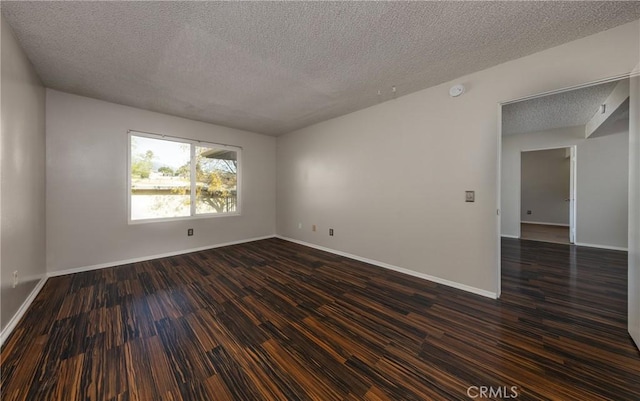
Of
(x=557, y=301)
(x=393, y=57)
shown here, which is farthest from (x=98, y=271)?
(x=557, y=301)

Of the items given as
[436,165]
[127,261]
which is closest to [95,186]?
[127,261]

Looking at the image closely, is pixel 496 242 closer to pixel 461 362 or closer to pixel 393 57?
pixel 461 362

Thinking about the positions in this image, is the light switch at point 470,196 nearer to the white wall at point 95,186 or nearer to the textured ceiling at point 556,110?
the textured ceiling at point 556,110

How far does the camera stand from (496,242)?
7.97ft

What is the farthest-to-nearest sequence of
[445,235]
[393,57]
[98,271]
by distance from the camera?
[98,271]
[445,235]
[393,57]

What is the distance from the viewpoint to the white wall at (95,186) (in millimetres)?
3023

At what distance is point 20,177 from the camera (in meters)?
2.08

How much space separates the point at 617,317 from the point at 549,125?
4332 millimetres

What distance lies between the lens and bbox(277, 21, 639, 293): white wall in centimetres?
209

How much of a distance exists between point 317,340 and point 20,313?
2712 mm

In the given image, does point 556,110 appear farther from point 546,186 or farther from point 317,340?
point 317,340

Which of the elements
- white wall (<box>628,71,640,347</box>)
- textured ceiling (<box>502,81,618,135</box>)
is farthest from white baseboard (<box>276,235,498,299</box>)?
textured ceiling (<box>502,81,618,135</box>)

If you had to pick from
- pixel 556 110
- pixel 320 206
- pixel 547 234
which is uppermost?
pixel 556 110

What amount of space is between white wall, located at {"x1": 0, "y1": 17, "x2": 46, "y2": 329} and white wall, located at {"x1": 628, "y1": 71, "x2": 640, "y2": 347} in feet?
15.6
